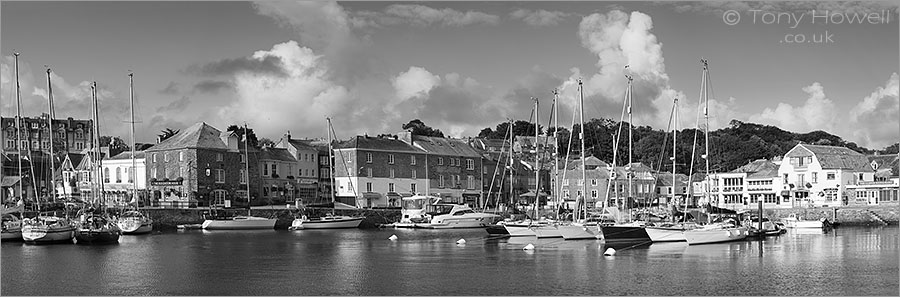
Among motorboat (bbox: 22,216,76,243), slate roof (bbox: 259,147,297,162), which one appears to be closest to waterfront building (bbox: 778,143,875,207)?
slate roof (bbox: 259,147,297,162)

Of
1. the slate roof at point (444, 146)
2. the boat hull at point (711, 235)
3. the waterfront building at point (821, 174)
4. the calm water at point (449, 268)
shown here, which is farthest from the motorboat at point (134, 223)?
the waterfront building at point (821, 174)

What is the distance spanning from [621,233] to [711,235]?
465 centimetres

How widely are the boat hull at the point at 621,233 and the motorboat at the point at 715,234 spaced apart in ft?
7.98

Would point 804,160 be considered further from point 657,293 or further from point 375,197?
point 657,293

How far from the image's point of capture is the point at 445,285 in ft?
101

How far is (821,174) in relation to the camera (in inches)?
3302

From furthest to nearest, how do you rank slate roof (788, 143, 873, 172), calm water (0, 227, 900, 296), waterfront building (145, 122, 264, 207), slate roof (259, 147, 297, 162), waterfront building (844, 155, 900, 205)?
slate roof (259, 147, 297, 162) < slate roof (788, 143, 873, 172) < waterfront building (844, 155, 900, 205) < waterfront building (145, 122, 264, 207) < calm water (0, 227, 900, 296)

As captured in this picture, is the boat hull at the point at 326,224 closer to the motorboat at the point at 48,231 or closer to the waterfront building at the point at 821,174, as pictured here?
the motorboat at the point at 48,231

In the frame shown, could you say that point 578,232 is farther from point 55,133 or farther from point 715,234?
point 55,133

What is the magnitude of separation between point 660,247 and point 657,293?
731 inches

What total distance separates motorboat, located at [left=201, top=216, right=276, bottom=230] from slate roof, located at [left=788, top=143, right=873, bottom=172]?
1910 inches

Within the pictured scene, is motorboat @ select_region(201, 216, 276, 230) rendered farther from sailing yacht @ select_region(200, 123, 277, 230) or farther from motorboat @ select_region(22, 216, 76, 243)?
motorboat @ select_region(22, 216, 76, 243)

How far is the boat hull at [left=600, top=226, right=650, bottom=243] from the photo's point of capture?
49.9m

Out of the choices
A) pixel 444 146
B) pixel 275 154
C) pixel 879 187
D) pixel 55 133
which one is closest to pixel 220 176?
pixel 275 154
